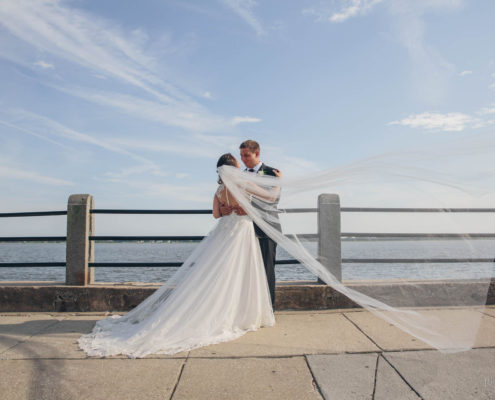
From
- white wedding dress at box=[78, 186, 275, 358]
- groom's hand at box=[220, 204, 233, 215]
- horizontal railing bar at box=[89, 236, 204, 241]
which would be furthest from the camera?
horizontal railing bar at box=[89, 236, 204, 241]

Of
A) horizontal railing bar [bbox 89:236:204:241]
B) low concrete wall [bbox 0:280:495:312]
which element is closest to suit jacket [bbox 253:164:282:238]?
low concrete wall [bbox 0:280:495:312]

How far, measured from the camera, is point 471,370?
9.91ft

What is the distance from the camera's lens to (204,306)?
404cm

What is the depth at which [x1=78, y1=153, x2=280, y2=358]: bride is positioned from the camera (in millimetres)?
3727

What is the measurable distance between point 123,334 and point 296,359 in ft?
6.25

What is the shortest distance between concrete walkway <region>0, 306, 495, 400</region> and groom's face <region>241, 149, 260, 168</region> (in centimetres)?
198

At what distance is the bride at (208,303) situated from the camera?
3727mm

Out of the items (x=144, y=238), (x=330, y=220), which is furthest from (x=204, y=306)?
(x=330, y=220)

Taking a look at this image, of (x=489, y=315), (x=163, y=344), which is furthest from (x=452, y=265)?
(x=163, y=344)

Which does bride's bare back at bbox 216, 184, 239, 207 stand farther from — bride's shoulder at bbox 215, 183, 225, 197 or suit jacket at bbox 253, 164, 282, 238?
suit jacket at bbox 253, 164, 282, 238

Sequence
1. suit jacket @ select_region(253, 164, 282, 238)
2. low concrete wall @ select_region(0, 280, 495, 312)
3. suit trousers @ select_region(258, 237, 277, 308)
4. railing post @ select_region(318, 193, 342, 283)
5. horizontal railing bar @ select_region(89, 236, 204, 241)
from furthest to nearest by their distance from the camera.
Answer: horizontal railing bar @ select_region(89, 236, 204, 241)
low concrete wall @ select_region(0, 280, 495, 312)
railing post @ select_region(318, 193, 342, 283)
suit trousers @ select_region(258, 237, 277, 308)
suit jacket @ select_region(253, 164, 282, 238)

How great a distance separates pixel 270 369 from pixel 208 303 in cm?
118

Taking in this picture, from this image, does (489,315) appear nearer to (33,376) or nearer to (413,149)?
(413,149)

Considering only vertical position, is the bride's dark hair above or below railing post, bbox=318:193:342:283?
above
